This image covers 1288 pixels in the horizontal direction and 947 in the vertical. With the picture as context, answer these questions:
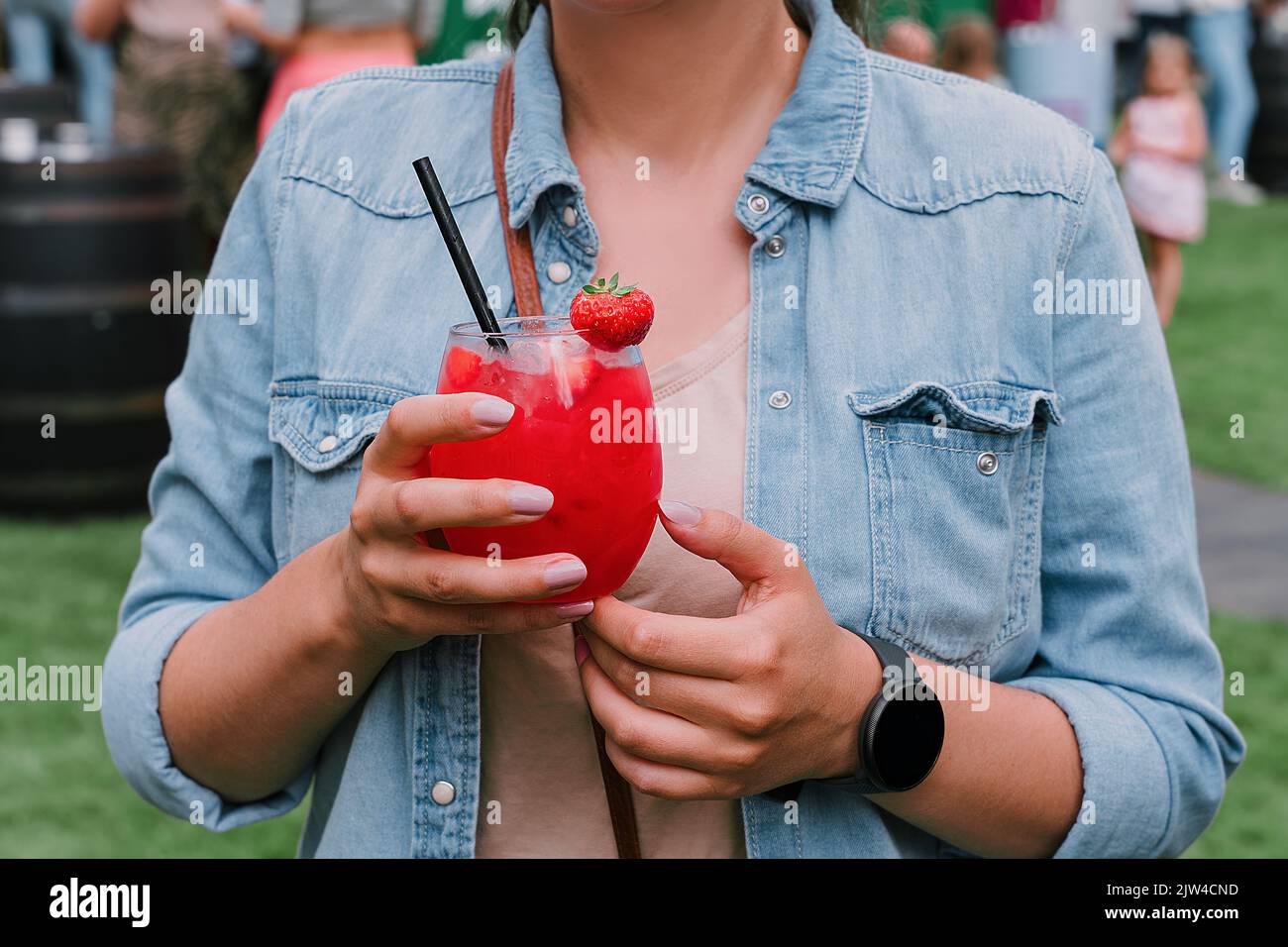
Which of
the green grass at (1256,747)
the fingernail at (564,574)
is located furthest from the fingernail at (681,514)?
the green grass at (1256,747)

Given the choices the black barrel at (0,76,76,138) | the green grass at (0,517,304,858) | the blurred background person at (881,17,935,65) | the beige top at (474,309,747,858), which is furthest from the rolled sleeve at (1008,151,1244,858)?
the black barrel at (0,76,76,138)

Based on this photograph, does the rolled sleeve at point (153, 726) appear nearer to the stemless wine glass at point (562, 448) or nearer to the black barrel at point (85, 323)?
the stemless wine glass at point (562, 448)

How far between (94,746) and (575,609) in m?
3.24

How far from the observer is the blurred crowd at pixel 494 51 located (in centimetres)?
459

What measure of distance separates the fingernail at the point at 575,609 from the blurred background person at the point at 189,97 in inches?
175

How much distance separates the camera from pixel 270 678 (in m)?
1.40

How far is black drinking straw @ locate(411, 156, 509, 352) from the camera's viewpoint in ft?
4.05

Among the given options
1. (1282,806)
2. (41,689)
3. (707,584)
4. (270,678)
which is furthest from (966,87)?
(41,689)

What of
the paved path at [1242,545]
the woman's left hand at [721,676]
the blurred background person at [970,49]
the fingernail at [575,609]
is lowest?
the paved path at [1242,545]

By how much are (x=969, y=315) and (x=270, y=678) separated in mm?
762

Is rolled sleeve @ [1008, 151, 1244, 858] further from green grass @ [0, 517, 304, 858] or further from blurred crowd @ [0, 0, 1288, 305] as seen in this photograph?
green grass @ [0, 517, 304, 858]

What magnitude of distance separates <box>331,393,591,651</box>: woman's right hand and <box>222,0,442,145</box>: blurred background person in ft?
11.7

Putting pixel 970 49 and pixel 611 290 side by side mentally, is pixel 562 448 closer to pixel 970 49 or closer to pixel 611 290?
pixel 611 290
